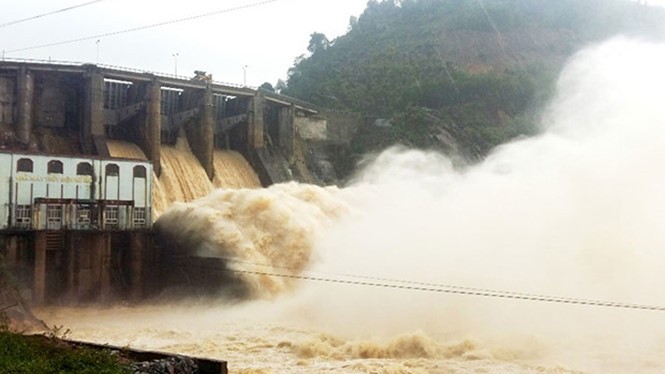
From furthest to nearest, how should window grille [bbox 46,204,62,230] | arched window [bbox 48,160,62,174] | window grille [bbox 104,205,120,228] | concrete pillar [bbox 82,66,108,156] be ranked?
concrete pillar [bbox 82,66,108,156] → window grille [bbox 104,205,120,228] → arched window [bbox 48,160,62,174] → window grille [bbox 46,204,62,230]

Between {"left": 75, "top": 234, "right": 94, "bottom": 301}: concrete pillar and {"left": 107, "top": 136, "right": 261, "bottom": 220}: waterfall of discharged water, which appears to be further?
{"left": 107, "top": 136, "right": 261, "bottom": 220}: waterfall of discharged water

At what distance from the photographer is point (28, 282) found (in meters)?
26.2

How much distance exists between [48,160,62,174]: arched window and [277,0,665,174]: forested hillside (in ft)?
94.6

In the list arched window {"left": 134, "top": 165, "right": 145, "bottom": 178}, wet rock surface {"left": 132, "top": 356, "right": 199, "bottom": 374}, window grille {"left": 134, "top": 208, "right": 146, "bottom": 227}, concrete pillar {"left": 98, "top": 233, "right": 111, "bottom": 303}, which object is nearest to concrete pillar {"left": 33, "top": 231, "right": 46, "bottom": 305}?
concrete pillar {"left": 98, "top": 233, "right": 111, "bottom": 303}

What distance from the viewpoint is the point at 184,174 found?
38.1 metres

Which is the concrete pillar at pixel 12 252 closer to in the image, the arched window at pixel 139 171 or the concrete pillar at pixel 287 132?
the arched window at pixel 139 171

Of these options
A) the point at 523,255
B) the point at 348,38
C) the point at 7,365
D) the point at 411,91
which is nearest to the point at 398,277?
the point at 523,255

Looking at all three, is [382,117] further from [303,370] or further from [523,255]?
[303,370]

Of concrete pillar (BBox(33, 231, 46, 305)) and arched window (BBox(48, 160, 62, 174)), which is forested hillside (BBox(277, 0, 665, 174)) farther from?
concrete pillar (BBox(33, 231, 46, 305))

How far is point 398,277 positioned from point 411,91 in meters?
43.2

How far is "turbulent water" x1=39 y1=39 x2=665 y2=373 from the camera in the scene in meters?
19.9

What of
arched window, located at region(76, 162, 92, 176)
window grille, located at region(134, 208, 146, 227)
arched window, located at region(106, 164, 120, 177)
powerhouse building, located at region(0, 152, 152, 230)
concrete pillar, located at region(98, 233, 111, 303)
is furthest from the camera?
window grille, located at region(134, 208, 146, 227)

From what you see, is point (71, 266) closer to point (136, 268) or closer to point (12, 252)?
point (12, 252)

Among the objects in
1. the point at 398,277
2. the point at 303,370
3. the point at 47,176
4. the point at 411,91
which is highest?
the point at 411,91
